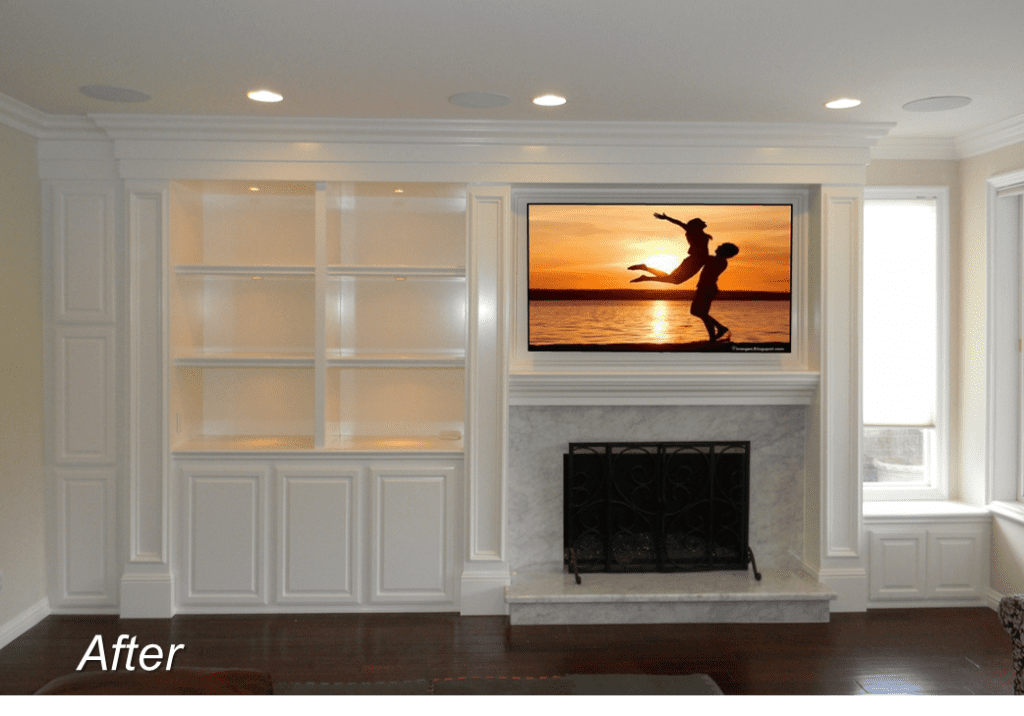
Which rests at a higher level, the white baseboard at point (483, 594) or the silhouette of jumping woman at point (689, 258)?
the silhouette of jumping woman at point (689, 258)

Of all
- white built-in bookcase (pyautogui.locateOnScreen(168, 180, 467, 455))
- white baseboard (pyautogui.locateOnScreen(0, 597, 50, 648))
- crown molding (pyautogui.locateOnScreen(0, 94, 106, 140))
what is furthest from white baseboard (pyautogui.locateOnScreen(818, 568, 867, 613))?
crown molding (pyautogui.locateOnScreen(0, 94, 106, 140))

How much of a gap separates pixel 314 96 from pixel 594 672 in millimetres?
2824

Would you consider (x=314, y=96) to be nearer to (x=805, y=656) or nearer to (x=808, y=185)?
(x=808, y=185)

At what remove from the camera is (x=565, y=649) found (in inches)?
138

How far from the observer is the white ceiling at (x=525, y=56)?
2.52 m

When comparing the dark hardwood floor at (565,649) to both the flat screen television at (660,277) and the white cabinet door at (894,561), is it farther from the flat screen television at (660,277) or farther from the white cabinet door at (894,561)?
the flat screen television at (660,277)

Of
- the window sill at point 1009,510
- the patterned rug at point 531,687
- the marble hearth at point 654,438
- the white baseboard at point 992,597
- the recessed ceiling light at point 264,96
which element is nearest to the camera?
the patterned rug at point 531,687

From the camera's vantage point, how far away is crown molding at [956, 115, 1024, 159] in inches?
151

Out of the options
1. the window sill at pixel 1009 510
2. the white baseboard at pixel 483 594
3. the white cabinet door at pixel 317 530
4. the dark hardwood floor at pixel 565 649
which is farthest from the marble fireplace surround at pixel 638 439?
the window sill at pixel 1009 510

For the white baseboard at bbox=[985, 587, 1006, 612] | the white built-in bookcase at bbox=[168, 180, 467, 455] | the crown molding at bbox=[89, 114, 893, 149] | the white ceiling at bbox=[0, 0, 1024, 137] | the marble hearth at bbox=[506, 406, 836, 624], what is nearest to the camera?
the white ceiling at bbox=[0, 0, 1024, 137]

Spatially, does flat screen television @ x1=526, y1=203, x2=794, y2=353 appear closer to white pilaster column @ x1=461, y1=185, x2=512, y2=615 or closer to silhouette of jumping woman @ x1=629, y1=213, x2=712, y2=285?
silhouette of jumping woman @ x1=629, y1=213, x2=712, y2=285

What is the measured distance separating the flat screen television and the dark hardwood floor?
1475 millimetres

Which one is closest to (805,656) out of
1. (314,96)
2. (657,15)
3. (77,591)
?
(657,15)

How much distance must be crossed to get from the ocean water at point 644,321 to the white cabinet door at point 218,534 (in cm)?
173
